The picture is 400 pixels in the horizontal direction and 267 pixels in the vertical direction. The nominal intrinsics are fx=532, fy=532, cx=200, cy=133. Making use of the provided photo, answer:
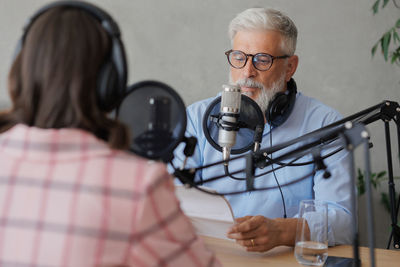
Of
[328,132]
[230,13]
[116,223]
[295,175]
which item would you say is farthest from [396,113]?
[230,13]

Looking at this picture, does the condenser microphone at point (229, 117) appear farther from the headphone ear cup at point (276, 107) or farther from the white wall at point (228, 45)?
the white wall at point (228, 45)

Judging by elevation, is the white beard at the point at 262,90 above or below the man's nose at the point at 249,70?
below

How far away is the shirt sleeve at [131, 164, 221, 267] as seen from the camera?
2.38ft

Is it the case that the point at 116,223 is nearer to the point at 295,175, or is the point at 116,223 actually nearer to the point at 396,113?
the point at 396,113

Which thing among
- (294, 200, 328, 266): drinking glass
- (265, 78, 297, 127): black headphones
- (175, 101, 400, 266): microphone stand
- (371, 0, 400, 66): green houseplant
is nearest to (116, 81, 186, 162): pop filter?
(175, 101, 400, 266): microphone stand

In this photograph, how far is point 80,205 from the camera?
72cm

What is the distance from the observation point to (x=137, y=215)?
72 centimetres

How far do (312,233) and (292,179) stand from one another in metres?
0.64

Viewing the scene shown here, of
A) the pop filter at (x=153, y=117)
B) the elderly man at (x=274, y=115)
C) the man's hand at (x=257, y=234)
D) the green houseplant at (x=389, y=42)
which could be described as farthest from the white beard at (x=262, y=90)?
the pop filter at (x=153, y=117)

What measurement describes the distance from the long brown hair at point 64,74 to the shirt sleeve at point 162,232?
0.31 feet

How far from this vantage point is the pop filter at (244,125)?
4.20 feet

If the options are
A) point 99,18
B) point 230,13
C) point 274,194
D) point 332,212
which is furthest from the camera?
point 230,13

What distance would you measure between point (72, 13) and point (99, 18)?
0.04 metres

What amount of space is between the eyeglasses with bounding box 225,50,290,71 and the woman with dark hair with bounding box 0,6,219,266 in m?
1.10
